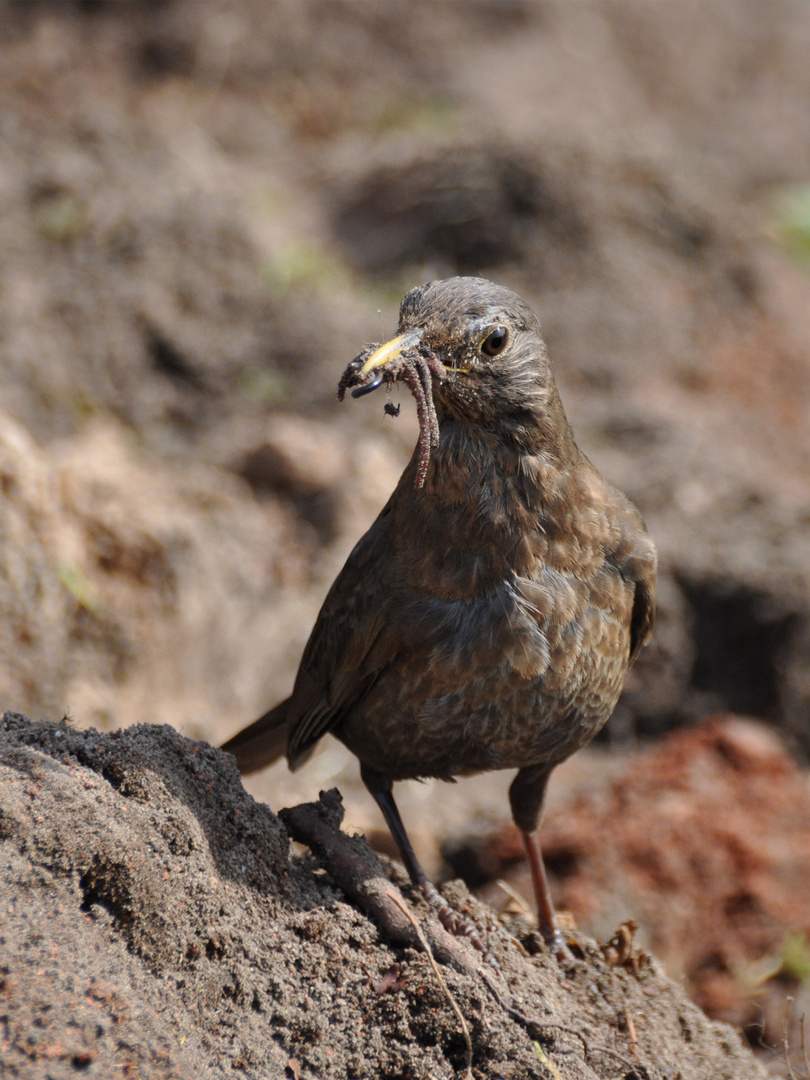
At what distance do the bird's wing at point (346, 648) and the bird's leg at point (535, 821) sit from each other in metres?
0.75

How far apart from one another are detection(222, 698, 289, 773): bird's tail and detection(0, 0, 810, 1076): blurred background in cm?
94

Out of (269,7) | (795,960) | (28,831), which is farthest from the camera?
(269,7)

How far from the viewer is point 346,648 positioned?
354cm

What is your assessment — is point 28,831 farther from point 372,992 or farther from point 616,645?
point 616,645

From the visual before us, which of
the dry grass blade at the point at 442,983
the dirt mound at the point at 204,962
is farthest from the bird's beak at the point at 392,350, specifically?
the dry grass blade at the point at 442,983

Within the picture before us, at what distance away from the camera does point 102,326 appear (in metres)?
6.59

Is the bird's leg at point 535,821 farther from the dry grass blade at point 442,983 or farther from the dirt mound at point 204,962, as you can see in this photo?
the dry grass blade at point 442,983

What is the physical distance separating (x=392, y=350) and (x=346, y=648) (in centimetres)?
113

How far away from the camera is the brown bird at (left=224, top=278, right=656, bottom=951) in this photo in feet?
10.2

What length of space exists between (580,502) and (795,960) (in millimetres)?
2784

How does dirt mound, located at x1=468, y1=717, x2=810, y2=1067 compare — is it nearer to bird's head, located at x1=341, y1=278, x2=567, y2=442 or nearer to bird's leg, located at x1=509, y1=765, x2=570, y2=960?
bird's leg, located at x1=509, y1=765, x2=570, y2=960

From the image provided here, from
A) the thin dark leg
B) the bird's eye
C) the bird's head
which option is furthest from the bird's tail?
the bird's eye

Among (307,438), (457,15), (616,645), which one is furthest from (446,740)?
(457,15)

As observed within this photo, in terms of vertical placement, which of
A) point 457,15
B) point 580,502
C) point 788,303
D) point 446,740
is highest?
point 457,15
